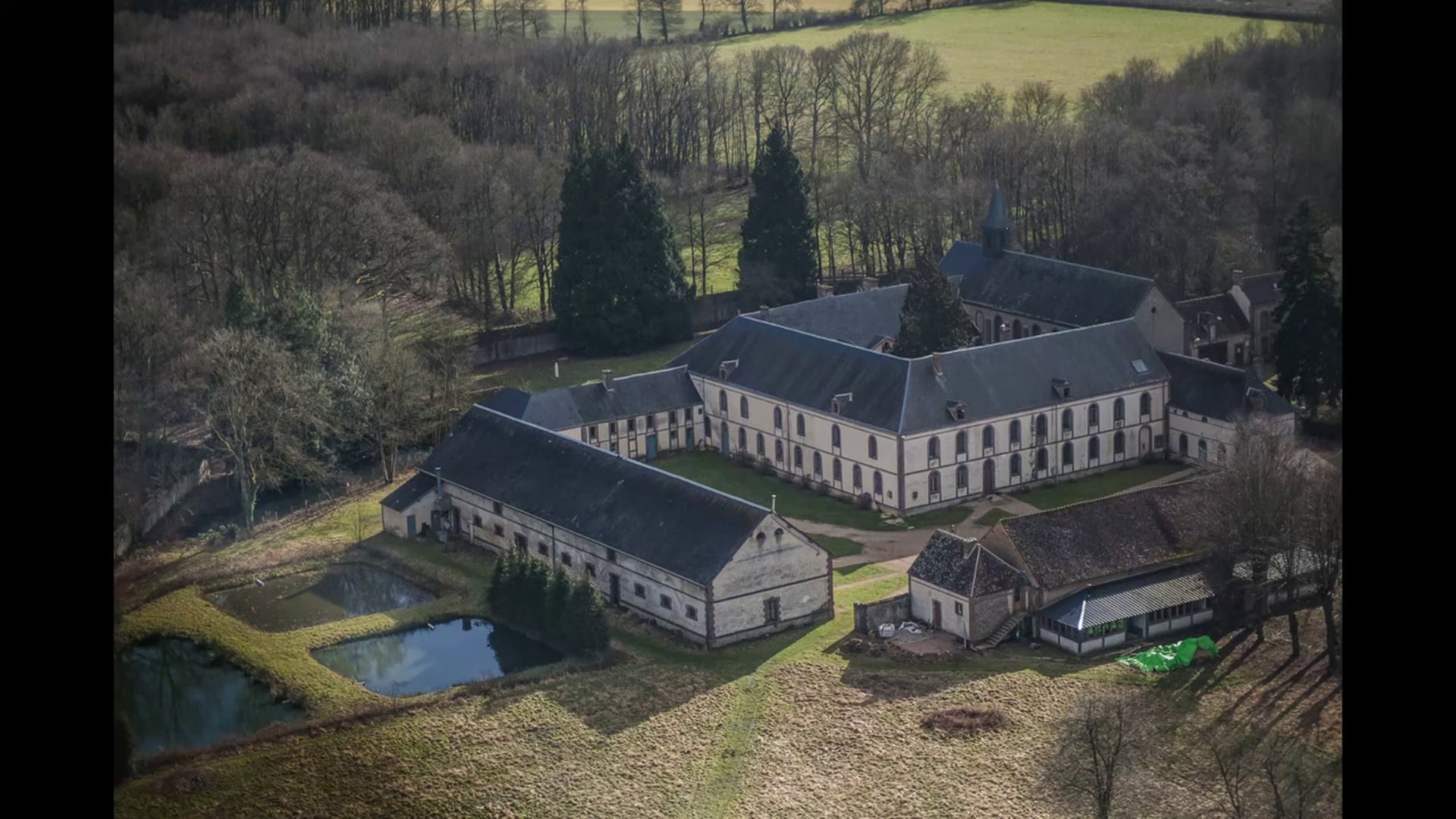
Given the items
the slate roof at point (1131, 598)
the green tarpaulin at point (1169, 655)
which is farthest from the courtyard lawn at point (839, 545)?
the green tarpaulin at point (1169, 655)

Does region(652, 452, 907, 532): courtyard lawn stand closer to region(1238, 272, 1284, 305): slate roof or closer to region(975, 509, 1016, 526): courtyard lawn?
region(975, 509, 1016, 526): courtyard lawn

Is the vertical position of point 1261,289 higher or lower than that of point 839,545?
higher

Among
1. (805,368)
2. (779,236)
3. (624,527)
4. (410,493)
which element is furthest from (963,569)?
(779,236)

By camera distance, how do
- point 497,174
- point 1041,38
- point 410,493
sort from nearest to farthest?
point 410,493 < point 497,174 < point 1041,38

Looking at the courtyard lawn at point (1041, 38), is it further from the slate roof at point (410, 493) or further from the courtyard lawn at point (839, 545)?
the slate roof at point (410, 493)

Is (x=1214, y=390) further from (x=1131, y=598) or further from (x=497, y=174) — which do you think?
(x=497, y=174)

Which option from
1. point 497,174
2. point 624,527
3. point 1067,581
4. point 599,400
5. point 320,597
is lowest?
point 320,597

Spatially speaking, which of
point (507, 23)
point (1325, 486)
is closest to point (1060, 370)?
point (1325, 486)
